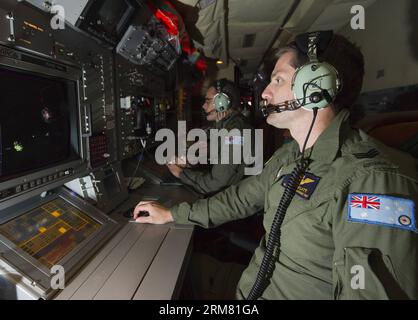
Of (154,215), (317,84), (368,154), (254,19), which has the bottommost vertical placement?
(154,215)

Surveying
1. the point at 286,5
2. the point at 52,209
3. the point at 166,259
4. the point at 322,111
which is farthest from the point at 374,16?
the point at 52,209

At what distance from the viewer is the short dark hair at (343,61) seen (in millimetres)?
955

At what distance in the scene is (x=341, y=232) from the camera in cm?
71

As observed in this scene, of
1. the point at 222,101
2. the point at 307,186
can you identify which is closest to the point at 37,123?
the point at 307,186

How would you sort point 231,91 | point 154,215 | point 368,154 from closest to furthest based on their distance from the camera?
point 368,154 < point 154,215 < point 231,91

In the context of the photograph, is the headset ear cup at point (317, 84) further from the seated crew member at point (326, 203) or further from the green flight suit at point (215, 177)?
the green flight suit at point (215, 177)

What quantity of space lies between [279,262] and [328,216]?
275 millimetres

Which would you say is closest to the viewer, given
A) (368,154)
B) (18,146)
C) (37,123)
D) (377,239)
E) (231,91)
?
(377,239)

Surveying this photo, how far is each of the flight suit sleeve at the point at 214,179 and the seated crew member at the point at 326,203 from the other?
0.64 m

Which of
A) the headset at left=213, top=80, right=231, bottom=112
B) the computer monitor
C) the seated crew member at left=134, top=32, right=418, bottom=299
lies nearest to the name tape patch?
the seated crew member at left=134, top=32, right=418, bottom=299

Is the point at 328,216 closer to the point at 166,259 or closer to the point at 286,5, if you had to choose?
the point at 166,259

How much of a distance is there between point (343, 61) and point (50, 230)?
1.29 metres

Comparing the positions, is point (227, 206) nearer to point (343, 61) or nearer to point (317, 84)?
point (317, 84)

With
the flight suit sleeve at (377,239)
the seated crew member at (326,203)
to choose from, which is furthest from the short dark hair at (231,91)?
the flight suit sleeve at (377,239)
